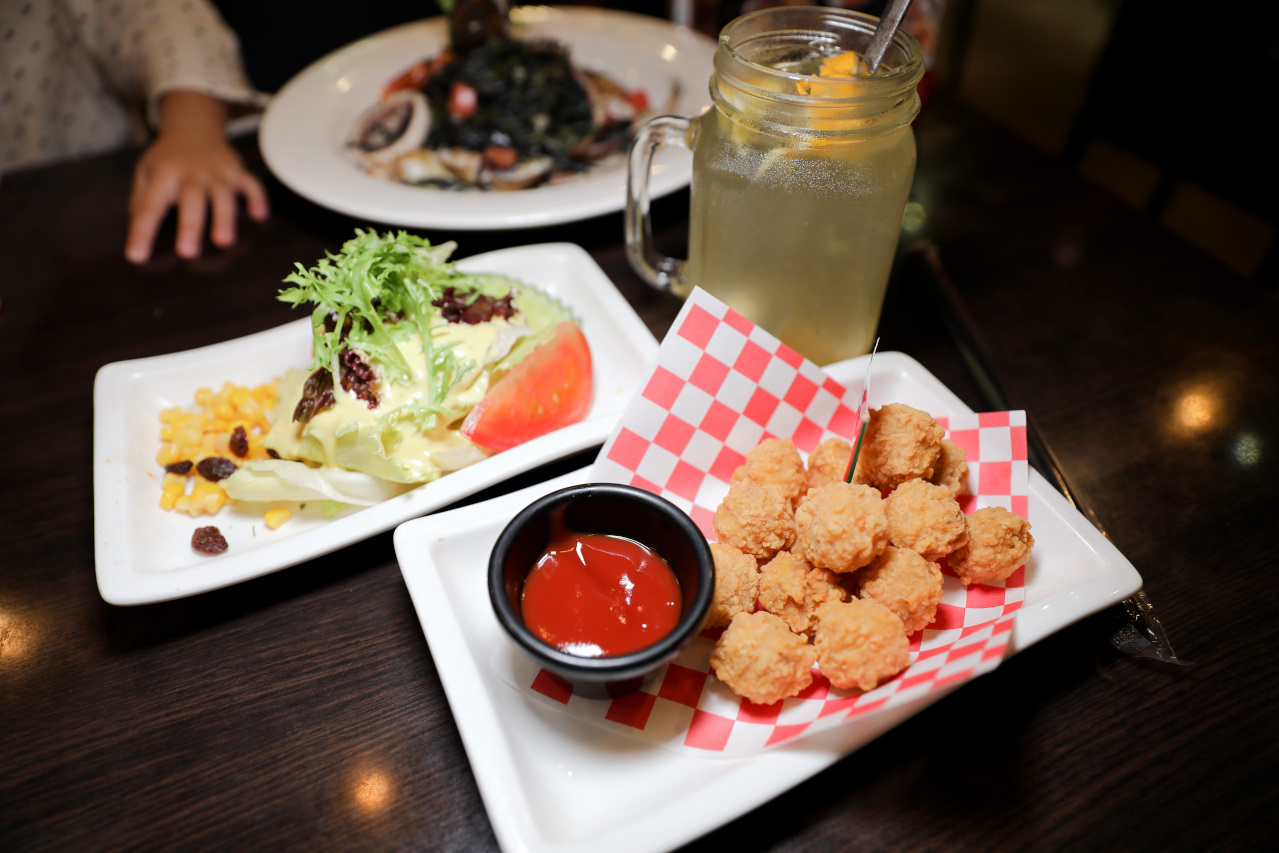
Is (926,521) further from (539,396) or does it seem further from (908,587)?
(539,396)

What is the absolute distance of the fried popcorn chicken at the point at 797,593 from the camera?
56.4 inches

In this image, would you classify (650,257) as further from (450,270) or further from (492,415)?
(492,415)

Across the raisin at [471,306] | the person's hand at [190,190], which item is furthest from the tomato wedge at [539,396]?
the person's hand at [190,190]

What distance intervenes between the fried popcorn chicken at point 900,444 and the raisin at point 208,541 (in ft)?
5.01

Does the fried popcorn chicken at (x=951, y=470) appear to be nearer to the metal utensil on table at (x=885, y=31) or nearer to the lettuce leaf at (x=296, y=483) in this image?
the metal utensil on table at (x=885, y=31)

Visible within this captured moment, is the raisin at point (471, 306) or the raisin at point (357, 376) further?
the raisin at point (471, 306)

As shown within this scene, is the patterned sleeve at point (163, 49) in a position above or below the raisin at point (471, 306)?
below

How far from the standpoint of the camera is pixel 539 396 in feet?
6.20

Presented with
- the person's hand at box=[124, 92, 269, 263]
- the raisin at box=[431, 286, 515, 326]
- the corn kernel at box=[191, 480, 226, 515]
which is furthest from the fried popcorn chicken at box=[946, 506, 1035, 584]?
the person's hand at box=[124, 92, 269, 263]

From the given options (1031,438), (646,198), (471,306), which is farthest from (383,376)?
(1031,438)


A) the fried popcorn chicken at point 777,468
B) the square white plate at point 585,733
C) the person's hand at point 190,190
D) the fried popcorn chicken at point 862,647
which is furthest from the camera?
the person's hand at point 190,190

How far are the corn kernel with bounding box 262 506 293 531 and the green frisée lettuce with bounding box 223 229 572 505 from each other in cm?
6

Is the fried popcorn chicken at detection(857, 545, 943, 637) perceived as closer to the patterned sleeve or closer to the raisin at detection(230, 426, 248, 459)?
the raisin at detection(230, 426, 248, 459)

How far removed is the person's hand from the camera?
2.73 metres
